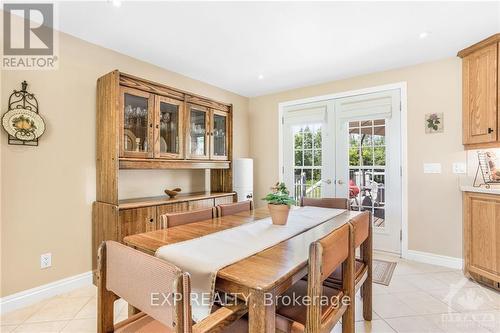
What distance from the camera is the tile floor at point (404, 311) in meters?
1.86

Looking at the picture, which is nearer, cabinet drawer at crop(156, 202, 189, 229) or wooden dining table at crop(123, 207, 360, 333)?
wooden dining table at crop(123, 207, 360, 333)

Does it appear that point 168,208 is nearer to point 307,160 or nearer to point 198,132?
point 198,132

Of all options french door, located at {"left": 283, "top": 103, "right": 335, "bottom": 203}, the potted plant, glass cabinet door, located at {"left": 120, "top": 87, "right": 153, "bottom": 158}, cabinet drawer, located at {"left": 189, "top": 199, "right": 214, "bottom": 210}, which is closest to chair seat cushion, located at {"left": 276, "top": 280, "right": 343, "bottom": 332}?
the potted plant

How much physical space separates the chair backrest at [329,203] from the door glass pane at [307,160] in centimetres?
133

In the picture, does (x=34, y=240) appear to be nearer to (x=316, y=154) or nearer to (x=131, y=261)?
(x=131, y=261)

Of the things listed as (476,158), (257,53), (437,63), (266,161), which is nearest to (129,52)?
(257,53)

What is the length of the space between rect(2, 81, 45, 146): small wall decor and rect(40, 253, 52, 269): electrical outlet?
3.21 feet

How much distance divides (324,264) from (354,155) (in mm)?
2886

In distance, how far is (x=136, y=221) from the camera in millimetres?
2428

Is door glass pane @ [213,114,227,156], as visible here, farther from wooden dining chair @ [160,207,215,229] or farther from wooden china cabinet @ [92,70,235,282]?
wooden dining chair @ [160,207,215,229]

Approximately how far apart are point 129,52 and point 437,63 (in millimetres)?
3507

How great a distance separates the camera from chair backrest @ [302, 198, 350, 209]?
2414 millimetres

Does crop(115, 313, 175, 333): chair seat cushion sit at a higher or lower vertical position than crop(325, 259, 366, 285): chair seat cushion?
higher

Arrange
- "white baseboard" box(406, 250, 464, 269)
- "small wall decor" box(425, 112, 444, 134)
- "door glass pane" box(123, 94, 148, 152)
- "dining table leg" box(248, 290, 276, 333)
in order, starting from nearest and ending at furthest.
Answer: "dining table leg" box(248, 290, 276, 333), "door glass pane" box(123, 94, 148, 152), "white baseboard" box(406, 250, 464, 269), "small wall decor" box(425, 112, 444, 134)
